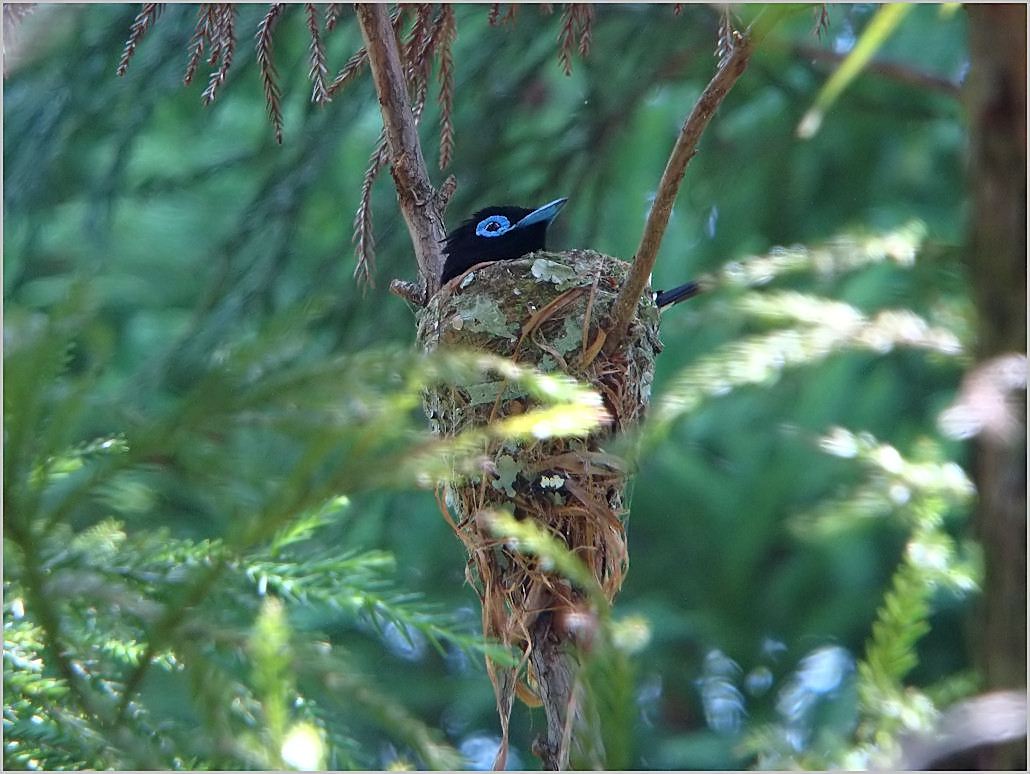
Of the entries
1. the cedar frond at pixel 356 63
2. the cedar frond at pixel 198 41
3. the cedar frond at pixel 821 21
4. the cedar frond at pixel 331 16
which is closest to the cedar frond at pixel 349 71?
the cedar frond at pixel 356 63

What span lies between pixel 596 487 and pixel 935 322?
3.76 feet

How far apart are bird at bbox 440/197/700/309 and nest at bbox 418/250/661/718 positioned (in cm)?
65

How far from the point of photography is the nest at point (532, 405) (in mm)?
3287

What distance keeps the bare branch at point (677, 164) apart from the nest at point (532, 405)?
1.44 ft

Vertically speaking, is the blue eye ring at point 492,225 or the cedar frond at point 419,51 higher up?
the cedar frond at point 419,51

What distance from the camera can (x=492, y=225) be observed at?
499 centimetres

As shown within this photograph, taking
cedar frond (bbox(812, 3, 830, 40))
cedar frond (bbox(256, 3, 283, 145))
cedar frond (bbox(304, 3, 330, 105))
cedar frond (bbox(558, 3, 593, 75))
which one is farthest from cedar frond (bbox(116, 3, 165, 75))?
cedar frond (bbox(812, 3, 830, 40))

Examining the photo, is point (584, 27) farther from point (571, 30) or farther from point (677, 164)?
point (677, 164)

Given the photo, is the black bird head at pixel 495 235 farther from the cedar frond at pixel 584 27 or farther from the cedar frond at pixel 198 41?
the cedar frond at pixel 198 41

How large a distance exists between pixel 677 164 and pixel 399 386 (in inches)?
39.0

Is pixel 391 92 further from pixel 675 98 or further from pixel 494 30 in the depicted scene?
pixel 675 98

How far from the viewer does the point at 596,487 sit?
3.37m

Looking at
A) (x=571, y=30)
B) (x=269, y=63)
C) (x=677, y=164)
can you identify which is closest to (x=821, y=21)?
(x=571, y=30)

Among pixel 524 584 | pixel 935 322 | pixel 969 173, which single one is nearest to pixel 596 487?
pixel 524 584
